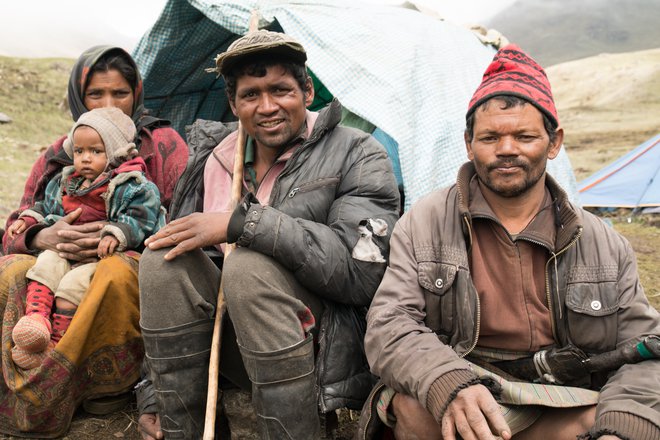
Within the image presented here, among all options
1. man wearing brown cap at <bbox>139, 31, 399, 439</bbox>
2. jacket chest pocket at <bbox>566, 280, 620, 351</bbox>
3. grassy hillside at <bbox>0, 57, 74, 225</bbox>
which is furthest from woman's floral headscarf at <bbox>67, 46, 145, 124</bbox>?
grassy hillside at <bbox>0, 57, 74, 225</bbox>

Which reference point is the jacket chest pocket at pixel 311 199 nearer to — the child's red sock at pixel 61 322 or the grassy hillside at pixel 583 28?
the child's red sock at pixel 61 322

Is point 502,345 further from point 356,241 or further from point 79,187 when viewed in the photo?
point 79,187

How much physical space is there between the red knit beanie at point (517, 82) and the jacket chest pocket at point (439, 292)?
0.54m

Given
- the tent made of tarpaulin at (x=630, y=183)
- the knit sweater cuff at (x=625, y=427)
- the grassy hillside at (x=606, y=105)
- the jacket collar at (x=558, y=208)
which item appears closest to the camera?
the knit sweater cuff at (x=625, y=427)

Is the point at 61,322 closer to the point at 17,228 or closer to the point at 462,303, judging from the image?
the point at 17,228

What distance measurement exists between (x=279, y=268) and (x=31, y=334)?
1053 millimetres

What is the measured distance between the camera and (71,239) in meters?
2.47

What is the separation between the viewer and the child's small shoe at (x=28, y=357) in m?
2.30

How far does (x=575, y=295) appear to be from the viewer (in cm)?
178

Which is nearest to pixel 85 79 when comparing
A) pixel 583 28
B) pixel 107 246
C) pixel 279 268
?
pixel 107 246

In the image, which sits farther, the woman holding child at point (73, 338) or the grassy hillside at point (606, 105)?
the grassy hillside at point (606, 105)

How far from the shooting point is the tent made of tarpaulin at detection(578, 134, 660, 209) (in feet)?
23.2

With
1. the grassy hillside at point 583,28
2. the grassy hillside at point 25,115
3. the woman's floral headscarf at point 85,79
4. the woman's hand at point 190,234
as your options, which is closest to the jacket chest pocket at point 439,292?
the woman's hand at point 190,234

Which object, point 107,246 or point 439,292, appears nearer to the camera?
point 439,292
